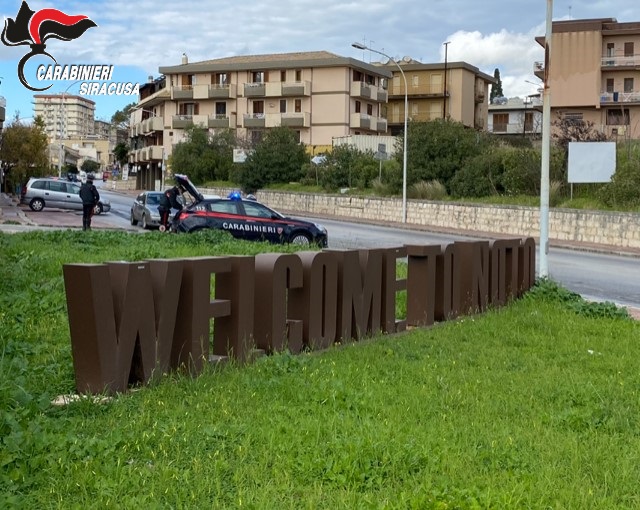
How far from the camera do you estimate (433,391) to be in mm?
6625

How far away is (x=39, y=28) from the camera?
29609mm

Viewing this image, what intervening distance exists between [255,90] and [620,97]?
101 feet

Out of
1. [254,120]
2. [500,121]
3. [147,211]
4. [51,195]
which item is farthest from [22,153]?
[500,121]

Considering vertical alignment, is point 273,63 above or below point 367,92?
above

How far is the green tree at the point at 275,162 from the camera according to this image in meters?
54.6

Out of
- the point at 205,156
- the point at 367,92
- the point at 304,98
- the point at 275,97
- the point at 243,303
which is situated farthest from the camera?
the point at 275,97

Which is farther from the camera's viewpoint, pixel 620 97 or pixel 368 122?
pixel 368 122

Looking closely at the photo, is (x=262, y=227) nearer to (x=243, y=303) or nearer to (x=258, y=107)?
(x=243, y=303)

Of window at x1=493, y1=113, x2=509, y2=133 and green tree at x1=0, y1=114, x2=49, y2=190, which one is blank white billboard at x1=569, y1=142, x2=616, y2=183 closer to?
green tree at x1=0, y1=114, x2=49, y2=190

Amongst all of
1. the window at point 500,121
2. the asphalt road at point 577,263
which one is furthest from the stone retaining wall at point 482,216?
the window at point 500,121

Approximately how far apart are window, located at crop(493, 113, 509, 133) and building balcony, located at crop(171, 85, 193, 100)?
34.3 m

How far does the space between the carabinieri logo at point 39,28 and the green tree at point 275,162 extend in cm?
2551

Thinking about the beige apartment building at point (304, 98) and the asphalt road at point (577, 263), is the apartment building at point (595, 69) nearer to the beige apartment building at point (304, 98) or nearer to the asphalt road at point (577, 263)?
the beige apartment building at point (304, 98)

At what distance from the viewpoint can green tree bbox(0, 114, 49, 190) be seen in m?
55.2
